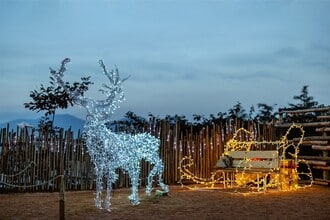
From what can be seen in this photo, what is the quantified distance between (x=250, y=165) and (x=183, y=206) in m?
3.82

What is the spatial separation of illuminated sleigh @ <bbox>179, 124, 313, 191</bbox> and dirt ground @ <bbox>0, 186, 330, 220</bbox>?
623 millimetres

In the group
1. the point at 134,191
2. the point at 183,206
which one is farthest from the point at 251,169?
the point at 134,191

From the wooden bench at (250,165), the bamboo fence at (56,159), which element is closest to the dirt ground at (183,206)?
the bamboo fence at (56,159)

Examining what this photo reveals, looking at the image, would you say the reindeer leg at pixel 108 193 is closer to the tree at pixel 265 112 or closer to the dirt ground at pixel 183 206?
the dirt ground at pixel 183 206

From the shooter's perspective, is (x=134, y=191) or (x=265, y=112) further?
(x=265, y=112)

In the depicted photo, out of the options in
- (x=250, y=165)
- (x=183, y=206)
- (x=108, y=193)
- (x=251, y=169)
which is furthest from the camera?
(x=250, y=165)

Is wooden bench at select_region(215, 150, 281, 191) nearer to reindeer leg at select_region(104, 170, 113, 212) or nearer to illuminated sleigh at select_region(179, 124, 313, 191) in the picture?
illuminated sleigh at select_region(179, 124, 313, 191)

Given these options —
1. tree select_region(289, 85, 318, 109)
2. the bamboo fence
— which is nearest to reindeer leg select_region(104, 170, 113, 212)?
the bamboo fence

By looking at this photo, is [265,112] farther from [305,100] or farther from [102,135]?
[102,135]

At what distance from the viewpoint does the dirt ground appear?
6.86 m

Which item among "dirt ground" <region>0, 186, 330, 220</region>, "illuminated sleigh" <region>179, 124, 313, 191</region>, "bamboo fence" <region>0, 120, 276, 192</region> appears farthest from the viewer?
"illuminated sleigh" <region>179, 124, 313, 191</region>

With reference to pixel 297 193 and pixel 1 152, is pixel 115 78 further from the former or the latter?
pixel 297 193

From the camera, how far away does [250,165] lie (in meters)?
11.2

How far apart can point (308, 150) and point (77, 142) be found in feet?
24.1
